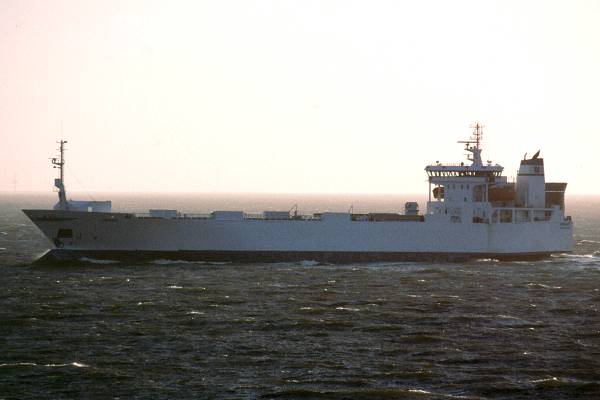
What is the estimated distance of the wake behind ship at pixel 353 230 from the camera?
52594mm

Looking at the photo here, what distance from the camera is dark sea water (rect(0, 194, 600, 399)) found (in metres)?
22.7

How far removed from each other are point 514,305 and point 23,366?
2119cm

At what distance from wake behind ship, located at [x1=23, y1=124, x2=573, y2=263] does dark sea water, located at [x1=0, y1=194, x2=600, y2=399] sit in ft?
15.3

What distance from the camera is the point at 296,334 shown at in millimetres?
29484

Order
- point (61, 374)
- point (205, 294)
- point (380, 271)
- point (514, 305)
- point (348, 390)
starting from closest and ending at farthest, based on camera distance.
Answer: point (348, 390) < point (61, 374) < point (514, 305) < point (205, 294) < point (380, 271)

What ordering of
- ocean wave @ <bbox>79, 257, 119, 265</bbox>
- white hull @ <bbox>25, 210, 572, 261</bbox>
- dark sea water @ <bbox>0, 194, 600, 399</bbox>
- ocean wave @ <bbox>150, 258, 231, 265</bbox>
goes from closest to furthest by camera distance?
1. dark sea water @ <bbox>0, 194, 600, 399</bbox>
2. ocean wave @ <bbox>79, 257, 119, 265</bbox>
3. ocean wave @ <bbox>150, 258, 231, 265</bbox>
4. white hull @ <bbox>25, 210, 572, 261</bbox>

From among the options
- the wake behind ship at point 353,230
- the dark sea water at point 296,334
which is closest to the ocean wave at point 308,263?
the wake behind ship at point 353,230

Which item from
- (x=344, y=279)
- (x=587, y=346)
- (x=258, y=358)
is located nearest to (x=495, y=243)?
(x=344, y=279)

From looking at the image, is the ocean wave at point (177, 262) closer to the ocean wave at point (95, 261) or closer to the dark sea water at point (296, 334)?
the ocean wave at point (95, 261)

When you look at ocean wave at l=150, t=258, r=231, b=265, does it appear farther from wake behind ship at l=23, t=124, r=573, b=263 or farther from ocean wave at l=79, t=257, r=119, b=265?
ocean wave at l=79, t=257, r=119, b=265

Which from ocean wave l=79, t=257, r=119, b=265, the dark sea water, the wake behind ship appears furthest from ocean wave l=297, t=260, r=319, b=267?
ocean wave l=79, t=257, r=119, b=265

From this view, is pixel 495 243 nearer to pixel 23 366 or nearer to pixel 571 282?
pixel 571 282

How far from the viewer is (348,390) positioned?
72.8 feet

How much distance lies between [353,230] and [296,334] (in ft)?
82.8
